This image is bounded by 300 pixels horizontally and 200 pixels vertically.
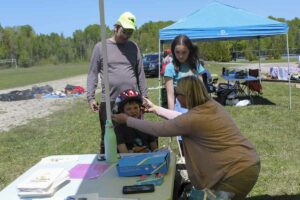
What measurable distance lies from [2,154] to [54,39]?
90.9 meters

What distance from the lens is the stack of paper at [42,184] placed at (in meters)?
2.27

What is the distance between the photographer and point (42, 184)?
2307mm

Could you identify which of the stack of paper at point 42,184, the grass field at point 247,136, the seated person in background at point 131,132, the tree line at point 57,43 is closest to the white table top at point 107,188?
the stack of paper at point 42,184

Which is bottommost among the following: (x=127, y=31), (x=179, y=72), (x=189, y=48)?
(x=179, y=72)

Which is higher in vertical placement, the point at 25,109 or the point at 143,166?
the point at 143,166

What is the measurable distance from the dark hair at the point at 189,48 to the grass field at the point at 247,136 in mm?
A: 1505

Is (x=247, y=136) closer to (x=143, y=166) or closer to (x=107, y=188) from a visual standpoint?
(x=143, y=166)

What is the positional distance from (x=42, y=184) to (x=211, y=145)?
992mm

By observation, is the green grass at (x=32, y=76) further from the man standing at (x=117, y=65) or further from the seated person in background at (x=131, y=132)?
the seated person in background at (x=131, y=132)

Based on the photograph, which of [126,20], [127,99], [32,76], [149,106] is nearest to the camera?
[149,106]

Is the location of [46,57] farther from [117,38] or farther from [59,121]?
[117,38]

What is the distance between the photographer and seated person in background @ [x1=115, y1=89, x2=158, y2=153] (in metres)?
3.57

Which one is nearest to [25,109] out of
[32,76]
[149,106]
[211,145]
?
[149,106]

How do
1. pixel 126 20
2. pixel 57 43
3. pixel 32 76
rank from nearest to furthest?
pixel 126 20 → pixel 32 76 → pixel 57 43
